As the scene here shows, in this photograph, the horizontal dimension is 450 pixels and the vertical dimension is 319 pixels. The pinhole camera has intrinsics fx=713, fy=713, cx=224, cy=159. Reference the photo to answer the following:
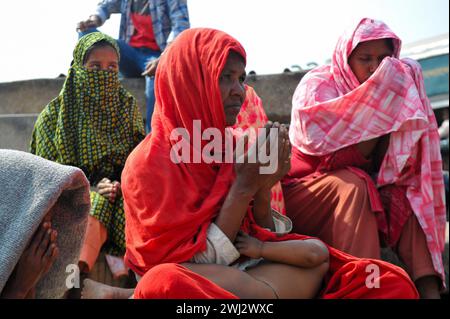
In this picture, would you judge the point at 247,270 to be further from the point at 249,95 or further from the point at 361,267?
the point at 249,95

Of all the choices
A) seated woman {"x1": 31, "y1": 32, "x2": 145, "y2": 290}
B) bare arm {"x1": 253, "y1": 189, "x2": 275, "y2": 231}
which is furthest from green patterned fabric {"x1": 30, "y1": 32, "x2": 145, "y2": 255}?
bare arm {"x1": 253, "y1": 189, "x2": 275, "y2": 231}

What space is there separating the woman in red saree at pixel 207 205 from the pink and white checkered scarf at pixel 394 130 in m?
0.93

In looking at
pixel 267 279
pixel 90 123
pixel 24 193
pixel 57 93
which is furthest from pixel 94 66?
pixel 267 279

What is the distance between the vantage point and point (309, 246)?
2748mm

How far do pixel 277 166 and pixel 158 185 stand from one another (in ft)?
1.60

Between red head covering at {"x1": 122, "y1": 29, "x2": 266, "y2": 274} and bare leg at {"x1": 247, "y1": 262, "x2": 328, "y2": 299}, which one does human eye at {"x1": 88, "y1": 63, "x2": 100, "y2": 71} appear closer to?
red head covering at {"x1": 122, "y1": 29, "x2": 266, "y2": 274}

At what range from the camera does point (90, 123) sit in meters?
4.11

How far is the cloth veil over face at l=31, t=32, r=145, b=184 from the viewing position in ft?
13.0

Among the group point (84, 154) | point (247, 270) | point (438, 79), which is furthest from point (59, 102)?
point (438, 79)

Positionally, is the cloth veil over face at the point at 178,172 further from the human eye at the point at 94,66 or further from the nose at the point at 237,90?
the human eye at the point at 94,66

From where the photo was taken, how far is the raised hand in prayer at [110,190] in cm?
374

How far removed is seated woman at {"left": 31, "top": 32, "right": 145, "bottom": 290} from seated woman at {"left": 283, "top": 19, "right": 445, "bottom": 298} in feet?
3.10

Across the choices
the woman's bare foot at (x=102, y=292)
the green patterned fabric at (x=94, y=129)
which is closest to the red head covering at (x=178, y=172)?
the woman's bare foot at (x=102, y=292)

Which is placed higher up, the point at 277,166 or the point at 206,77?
the point at 206,77
